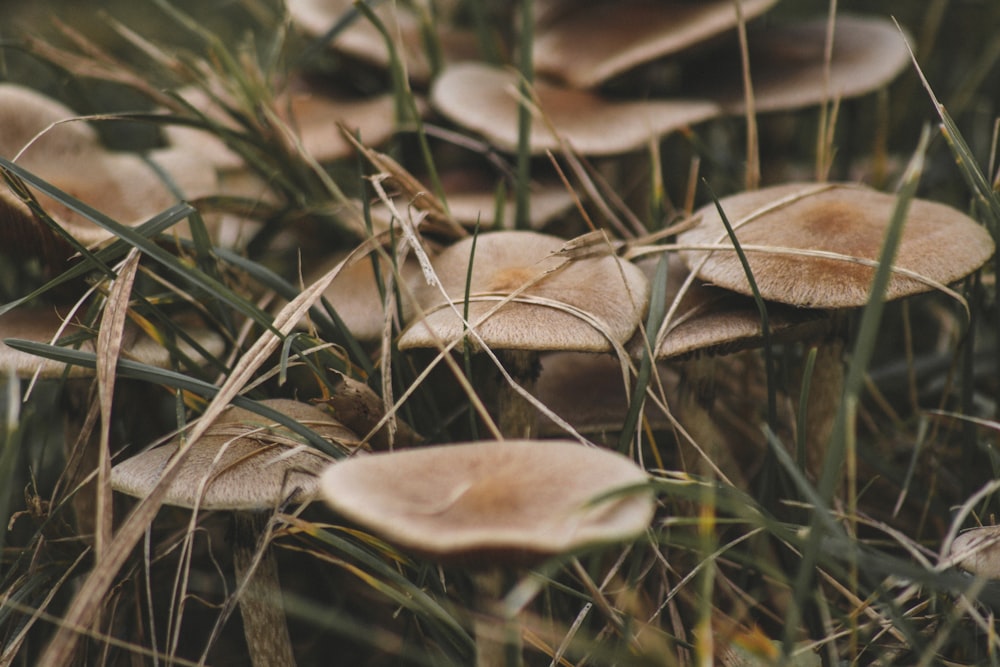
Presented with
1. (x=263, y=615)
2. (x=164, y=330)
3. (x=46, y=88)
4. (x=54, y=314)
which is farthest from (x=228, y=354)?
(x=46, y=88)

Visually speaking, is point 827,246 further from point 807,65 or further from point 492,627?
point 807,65

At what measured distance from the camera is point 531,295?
1286 millimetres

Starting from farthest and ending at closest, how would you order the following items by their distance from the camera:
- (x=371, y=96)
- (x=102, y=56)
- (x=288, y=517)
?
(x=371, y=96) → (x=102, y=56) → (x=288, y=517)

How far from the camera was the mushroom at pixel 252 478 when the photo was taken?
108cm

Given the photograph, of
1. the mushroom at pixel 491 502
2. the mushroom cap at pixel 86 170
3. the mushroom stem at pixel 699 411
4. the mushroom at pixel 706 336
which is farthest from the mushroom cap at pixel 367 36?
the mushroom at pixel 491 502

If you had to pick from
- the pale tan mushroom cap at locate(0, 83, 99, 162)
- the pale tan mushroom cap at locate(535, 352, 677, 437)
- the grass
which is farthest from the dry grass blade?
the pale tan mushroom cap at locate(0, 83, 99, 162)

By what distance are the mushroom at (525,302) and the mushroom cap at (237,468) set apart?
231mm

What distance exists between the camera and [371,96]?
8.09 ft

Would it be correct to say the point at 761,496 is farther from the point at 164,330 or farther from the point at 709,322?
the point at 164,330

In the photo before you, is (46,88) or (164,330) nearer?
(164,330)

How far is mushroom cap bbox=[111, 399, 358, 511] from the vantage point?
1.08m

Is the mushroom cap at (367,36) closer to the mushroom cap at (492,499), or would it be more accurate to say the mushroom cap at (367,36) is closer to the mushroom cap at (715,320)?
the mushroom cap at (715,320)

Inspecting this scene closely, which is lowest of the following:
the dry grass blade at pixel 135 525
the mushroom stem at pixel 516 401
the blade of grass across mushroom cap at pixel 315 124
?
the mushroom stem at pixel 516 401

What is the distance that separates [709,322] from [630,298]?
0.52ft
